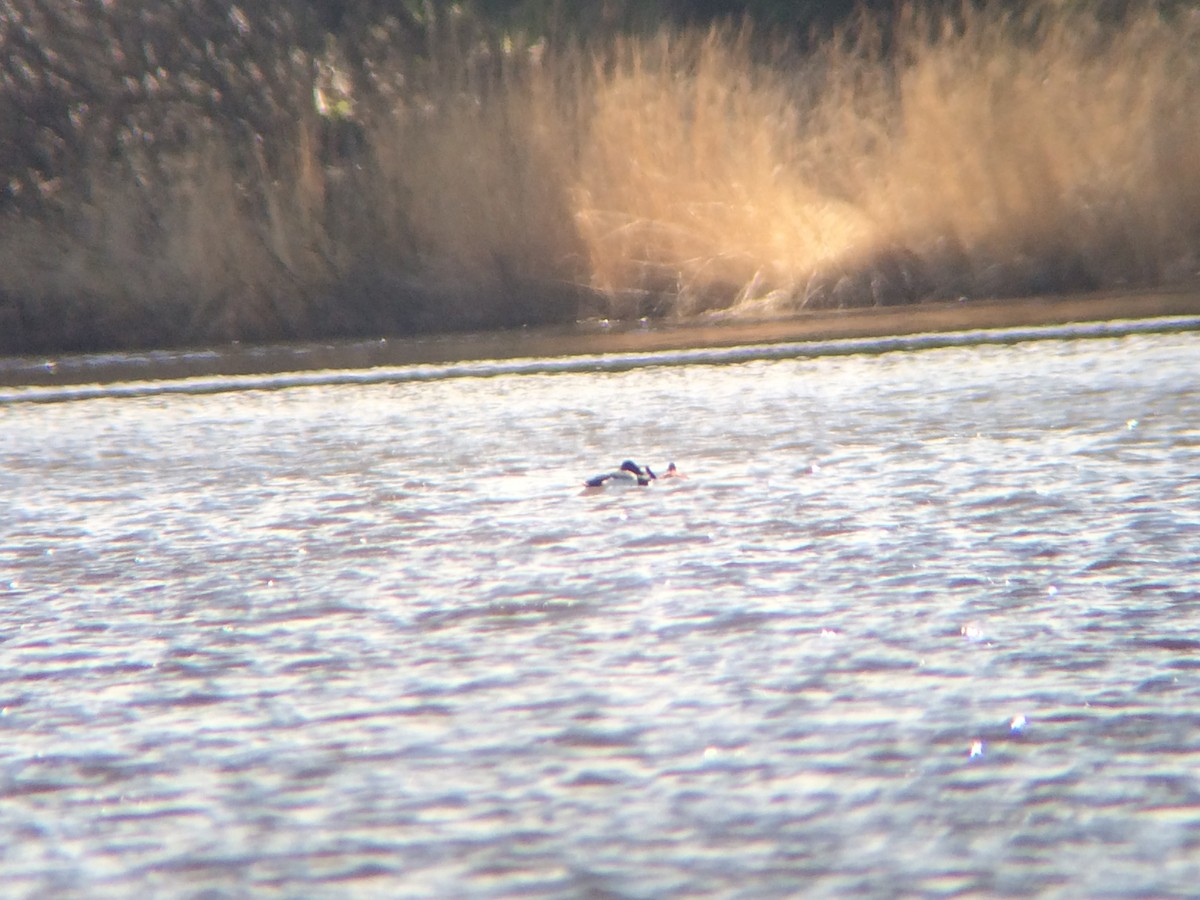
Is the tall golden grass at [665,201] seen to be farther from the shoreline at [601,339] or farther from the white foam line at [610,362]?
the white foam line at [610,362]

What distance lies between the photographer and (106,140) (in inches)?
363

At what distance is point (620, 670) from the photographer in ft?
4.94

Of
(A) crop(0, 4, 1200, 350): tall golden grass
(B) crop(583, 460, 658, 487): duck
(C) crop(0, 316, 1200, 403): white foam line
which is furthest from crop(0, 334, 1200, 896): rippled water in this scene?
(A) crop(0, 4, 1200, 350): tall golden grass

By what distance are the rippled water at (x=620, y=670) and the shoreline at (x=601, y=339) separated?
2608 mm

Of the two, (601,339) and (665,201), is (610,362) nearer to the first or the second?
(601,339)

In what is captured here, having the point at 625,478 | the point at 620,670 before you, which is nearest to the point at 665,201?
the point at 625,478

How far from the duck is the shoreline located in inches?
97.3

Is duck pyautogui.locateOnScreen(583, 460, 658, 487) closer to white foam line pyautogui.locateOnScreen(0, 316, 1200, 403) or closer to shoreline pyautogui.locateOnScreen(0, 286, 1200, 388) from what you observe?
white foam line pyautogui.locateOnScreen(0, 316, 1200, 403)

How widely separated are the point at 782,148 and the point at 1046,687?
7.13m

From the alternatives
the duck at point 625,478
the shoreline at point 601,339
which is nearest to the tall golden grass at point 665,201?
the shoreline at point 601,339

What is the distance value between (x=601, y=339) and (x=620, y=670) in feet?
17.1

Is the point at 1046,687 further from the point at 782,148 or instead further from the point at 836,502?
the point at 782,148

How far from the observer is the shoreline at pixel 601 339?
5746 millimetres

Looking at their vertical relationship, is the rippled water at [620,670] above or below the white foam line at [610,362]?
above
